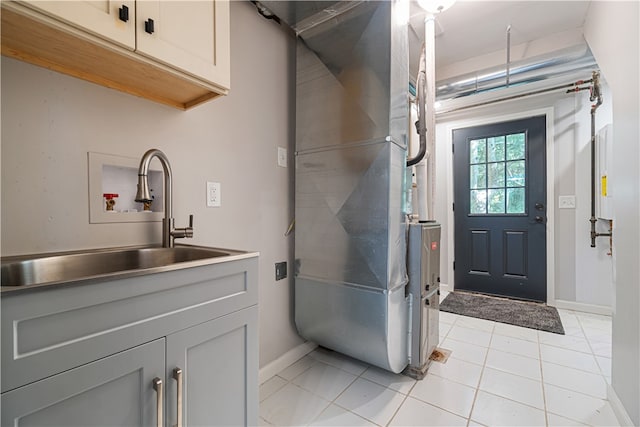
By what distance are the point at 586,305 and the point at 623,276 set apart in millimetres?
2155

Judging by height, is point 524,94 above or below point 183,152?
above

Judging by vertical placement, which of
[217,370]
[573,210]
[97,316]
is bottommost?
[217,370]

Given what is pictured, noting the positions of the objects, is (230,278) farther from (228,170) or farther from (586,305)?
(586,305)

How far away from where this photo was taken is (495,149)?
3525 mm

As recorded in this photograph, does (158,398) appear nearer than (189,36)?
Yes

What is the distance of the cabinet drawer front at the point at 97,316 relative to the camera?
56 centimetres

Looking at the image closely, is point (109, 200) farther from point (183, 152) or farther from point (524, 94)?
point (524, 94)

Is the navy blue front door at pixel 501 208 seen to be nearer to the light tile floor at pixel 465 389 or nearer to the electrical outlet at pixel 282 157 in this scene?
the light tile floor at pixel 465 389

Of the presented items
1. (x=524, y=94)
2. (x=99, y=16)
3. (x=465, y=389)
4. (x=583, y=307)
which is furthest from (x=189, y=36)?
(x=583, y=307)

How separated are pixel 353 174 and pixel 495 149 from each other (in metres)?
2.79

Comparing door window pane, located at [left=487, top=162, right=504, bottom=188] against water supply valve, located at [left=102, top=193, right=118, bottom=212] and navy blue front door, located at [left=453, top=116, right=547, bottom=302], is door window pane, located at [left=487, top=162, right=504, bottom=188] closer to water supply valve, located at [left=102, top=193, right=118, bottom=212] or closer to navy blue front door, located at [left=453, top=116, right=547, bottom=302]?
navy blue front door, located at [left=453, top=116, right=547, bottom=302]

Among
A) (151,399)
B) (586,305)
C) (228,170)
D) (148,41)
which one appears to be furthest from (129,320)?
(586,305)

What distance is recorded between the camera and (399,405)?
1.56 metres

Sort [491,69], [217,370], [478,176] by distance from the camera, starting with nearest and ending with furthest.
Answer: [217,370], [491,69], [478,176]
